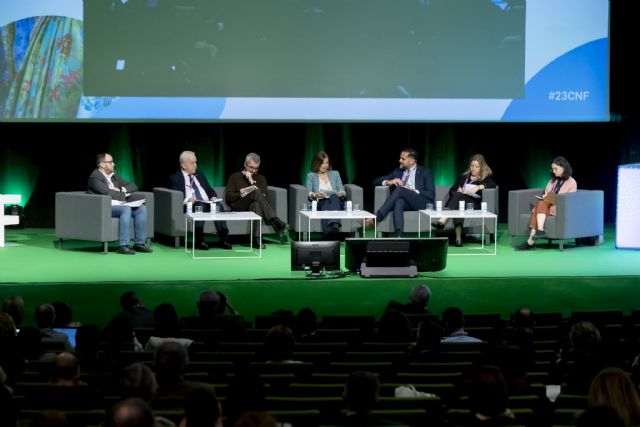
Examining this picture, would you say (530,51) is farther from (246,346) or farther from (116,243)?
(246,346)

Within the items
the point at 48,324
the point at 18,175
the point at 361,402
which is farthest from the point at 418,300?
the point at 18,175

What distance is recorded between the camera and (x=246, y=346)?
5750mm

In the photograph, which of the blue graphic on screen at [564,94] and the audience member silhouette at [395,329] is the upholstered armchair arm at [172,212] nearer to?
the blue graphic on screen at [564,94]

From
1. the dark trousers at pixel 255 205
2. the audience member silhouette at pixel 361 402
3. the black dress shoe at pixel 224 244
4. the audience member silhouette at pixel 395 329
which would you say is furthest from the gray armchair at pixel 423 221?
the audience member silhouette at pixel 361 402

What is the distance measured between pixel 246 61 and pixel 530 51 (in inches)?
113

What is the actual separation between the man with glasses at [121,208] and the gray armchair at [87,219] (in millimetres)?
85

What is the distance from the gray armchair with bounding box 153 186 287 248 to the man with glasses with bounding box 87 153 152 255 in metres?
0.26

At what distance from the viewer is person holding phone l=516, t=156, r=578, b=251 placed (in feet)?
34.7

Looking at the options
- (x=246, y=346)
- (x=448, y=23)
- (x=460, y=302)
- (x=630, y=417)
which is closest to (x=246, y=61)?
(x=448, y=23)

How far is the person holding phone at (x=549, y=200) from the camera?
34.7 ft

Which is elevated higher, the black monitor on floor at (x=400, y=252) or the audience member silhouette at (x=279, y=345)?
the black monitor on floor at (x=400, y=252)

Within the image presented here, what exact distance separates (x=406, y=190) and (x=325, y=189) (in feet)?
2.62

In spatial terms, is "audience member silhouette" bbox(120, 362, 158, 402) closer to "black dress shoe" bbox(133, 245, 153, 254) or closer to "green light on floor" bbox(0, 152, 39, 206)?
"black dress shoe" bbox(133, 245, 153, 254)

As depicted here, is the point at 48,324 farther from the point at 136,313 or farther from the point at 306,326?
the point at 306,326
